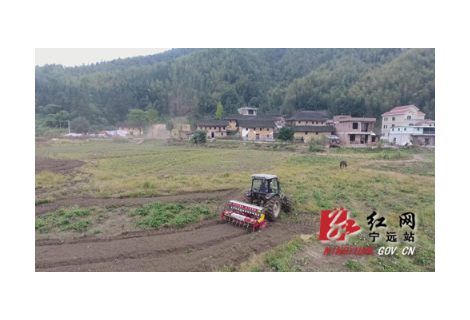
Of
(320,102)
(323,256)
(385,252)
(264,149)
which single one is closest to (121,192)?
(323,256)

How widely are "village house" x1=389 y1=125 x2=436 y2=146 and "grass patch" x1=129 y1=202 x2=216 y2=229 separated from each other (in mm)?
38130

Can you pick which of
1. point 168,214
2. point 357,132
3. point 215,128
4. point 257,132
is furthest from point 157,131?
point 168,214

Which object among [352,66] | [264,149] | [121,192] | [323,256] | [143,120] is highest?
[352,66]

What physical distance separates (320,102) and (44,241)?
71019 mm

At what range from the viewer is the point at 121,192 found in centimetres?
1118

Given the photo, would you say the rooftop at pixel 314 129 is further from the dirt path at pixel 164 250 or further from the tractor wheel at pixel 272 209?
the dirt path at pixel 164 250

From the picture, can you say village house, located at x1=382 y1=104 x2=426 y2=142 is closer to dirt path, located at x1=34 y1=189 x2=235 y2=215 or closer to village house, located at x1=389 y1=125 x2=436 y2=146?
village house, located at x1=389 y1=125 x2=436 y2=146

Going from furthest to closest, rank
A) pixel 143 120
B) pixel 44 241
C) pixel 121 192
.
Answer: pixel 143 120
pixel 121 192
pixel 44 241

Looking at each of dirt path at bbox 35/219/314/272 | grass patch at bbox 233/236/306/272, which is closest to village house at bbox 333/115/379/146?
dirt path at bbox 35/219/314/272

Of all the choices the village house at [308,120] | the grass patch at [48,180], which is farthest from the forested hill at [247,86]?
the grass patch at [48,180]

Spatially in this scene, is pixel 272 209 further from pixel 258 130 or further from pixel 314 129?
pixel 258 130

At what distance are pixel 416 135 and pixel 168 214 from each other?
41987mm

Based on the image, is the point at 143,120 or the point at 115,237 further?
the point at 143,120

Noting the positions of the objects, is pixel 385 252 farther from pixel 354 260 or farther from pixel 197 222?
pixel 197 222
